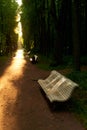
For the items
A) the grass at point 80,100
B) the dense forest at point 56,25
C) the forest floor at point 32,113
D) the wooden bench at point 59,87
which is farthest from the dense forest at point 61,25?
the forest floor at point 32,113

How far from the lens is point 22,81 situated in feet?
61.7

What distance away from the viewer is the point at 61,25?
26.5 metres

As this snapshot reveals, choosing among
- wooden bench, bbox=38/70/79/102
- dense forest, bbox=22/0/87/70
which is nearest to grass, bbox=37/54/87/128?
wooden bench, bbox=38/70/79/102

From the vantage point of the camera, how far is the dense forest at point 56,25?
62.3 ft

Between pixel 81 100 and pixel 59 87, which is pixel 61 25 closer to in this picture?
pixel 59 87

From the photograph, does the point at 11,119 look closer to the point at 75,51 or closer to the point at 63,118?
the point at 63,118

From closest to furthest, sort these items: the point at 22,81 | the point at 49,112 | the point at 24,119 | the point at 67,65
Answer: the point at 24,119 → the point at 49,112 → the point at 22,81 → the point at 67,65

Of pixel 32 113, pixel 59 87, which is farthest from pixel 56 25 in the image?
pixel 32 113

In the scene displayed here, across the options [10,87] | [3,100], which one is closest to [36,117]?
[3,100]

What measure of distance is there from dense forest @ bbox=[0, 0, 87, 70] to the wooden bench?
450 centimetres

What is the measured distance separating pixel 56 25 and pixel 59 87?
14014mm

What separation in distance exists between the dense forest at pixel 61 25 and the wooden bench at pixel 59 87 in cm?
449

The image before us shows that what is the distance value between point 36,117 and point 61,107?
1287mm

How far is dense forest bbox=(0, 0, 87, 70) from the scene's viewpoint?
62.3ft
